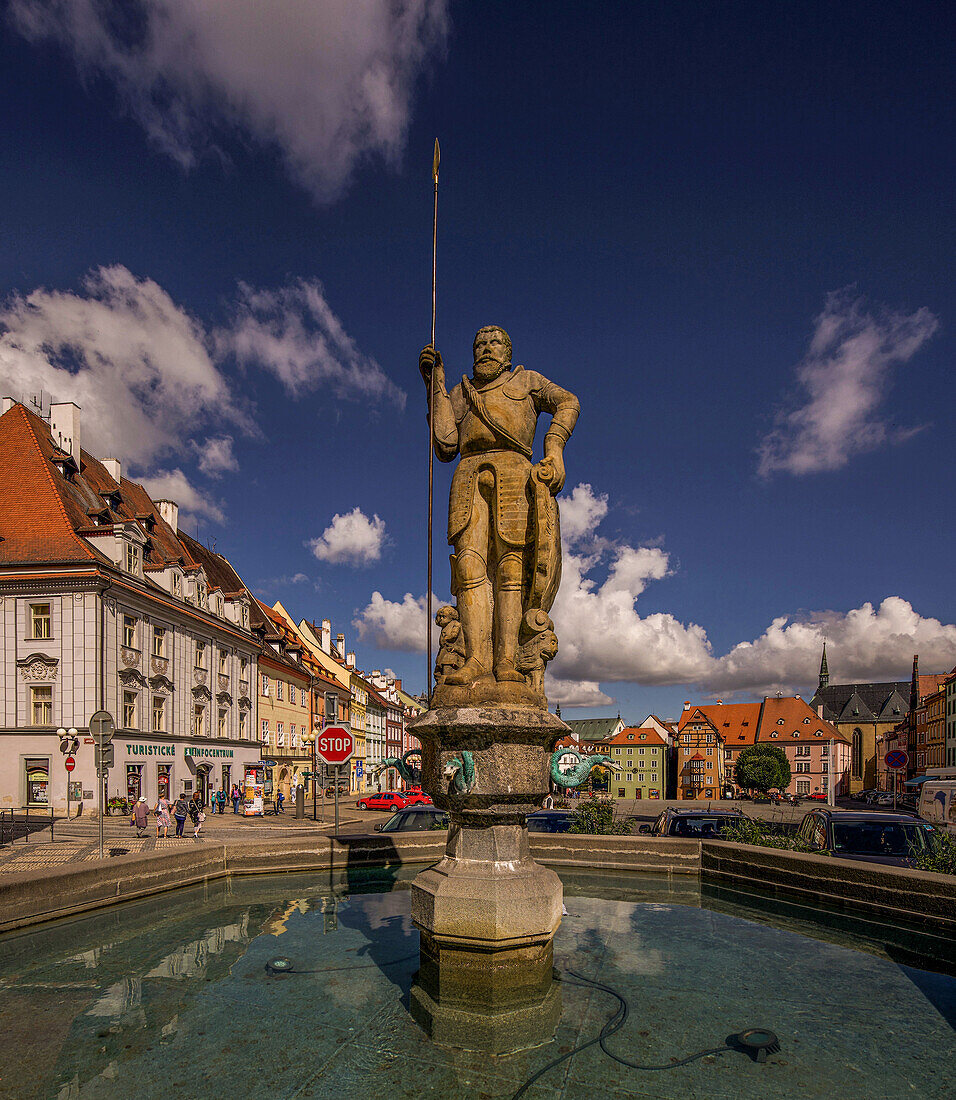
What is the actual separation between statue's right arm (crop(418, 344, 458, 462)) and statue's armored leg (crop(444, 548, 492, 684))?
93cm

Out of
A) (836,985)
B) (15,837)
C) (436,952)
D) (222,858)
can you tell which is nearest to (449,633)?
(436,952)

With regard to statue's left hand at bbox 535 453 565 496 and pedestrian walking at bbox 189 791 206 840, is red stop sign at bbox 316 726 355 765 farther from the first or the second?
statue's left hand at bbox 535 453 565 496

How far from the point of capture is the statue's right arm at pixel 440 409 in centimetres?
604

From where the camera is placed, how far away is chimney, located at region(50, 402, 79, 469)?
33750 mm

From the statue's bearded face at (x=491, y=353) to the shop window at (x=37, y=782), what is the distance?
29013mm

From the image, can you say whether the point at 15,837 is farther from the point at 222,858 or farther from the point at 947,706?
the point at 947,706

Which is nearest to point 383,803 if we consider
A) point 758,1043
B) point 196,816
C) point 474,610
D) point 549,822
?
point 196,816

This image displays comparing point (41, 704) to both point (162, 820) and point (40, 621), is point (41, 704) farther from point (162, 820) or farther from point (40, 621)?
point (162, 820)

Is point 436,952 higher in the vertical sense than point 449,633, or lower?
lower

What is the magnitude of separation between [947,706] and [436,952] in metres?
88.2

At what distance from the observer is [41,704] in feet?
93.1

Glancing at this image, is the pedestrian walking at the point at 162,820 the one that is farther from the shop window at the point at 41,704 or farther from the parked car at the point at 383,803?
the parked car at the point at 383,803

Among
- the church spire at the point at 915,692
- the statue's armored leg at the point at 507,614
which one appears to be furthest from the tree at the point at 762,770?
the statue's armored leg at the point at 507,614

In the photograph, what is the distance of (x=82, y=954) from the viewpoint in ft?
18.7
